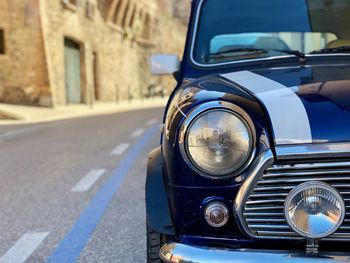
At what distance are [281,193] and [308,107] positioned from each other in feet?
1.17

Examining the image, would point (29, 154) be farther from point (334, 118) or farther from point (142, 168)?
point (334, 118)

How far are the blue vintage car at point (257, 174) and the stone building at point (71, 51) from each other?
1826cm

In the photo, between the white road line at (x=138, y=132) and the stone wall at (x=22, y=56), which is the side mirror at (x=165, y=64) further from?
the stone wall at (x=22, y=56)

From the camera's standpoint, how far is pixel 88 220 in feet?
13.4

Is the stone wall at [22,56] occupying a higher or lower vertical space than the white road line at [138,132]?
higher

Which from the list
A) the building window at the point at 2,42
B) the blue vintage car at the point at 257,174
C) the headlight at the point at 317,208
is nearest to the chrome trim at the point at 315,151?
the blue vintage car at the point at 257,174

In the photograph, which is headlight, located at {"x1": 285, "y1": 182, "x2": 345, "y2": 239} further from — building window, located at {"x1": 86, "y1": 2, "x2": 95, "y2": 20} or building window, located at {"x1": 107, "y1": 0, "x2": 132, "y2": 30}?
building window, located at {"x1": 107, "y1": 0, "x2": 132, "y2": 30}

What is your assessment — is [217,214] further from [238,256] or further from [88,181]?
[88,181]

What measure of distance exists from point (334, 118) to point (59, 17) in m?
21.4

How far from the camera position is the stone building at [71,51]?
19.6 m

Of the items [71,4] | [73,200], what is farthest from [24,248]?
[71,4]

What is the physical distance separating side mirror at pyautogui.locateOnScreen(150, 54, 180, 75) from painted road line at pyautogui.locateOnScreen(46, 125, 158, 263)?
1335 millimetres

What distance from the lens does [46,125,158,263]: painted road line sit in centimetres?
333

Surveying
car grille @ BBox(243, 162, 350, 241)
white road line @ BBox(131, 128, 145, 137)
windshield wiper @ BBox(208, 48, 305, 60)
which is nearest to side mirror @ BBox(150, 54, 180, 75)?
windshield wiper @ BBox(208, 48, 305, 60)
